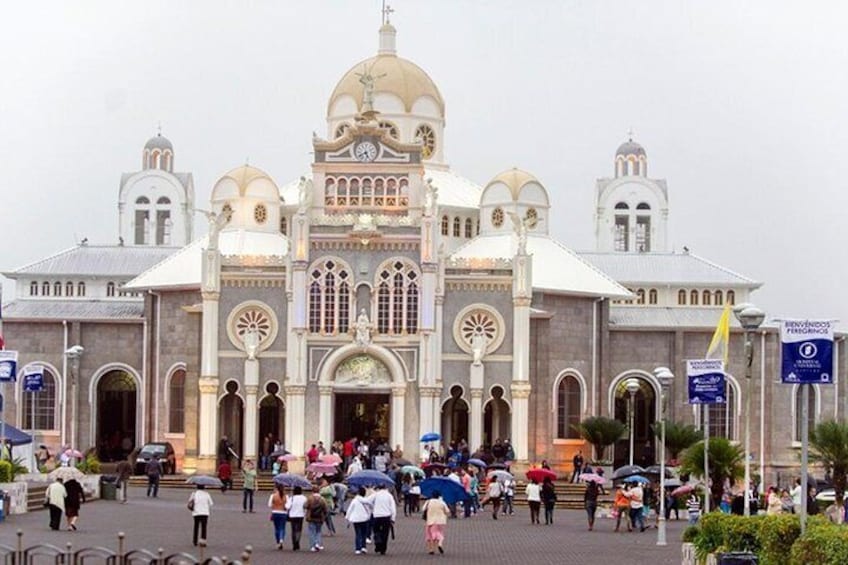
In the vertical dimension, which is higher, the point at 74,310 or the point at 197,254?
the point at 197,254

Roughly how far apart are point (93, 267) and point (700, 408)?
2906 cm

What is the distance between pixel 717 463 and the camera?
185ft

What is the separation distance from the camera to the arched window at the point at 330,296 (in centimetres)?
7831

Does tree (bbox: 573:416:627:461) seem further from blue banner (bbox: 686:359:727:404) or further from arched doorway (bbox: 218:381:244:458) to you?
blue banner (bbox: 686:359:727:404)

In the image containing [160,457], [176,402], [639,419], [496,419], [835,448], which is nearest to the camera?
[835,448]

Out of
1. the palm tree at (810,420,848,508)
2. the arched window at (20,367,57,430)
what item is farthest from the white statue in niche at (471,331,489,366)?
the palm tree at (810,420,848,508)

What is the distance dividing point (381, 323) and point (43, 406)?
1601cm

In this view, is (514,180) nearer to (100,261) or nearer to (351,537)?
(100,261)

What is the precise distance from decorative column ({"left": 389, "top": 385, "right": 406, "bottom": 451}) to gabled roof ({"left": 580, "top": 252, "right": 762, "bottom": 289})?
16857 millimetres

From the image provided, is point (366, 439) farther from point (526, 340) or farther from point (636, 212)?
point (636, 212)

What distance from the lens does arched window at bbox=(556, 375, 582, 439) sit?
270 feet

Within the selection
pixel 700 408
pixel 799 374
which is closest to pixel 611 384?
pixel 700 408

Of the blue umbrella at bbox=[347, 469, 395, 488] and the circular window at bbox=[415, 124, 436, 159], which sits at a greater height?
the circular window at bbox=[415, 124, 436, 159]

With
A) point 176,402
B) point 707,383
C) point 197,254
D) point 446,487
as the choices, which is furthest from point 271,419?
point 707,383
